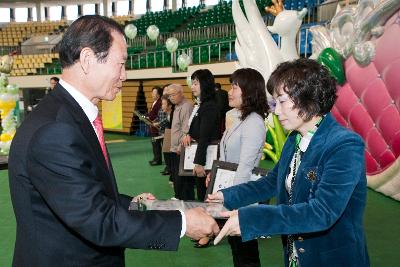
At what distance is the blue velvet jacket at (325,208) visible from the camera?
1506mm

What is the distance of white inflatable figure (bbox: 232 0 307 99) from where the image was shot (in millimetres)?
6551

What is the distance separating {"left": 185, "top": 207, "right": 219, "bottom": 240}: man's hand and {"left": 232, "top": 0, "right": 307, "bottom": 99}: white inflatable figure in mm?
5301

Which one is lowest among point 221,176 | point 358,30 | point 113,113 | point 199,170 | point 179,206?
point 113,113

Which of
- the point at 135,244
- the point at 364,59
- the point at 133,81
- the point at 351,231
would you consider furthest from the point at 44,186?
the point at 133,81

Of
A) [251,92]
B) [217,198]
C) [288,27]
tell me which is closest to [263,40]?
[288,27]

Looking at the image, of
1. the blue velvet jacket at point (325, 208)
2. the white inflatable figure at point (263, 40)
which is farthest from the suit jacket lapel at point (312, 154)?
the white inflatable figure at point (263, 40)

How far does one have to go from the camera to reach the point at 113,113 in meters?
15.7

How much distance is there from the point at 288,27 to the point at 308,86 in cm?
512

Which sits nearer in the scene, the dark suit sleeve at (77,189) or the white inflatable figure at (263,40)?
the dark suit sleeve at (77,189)

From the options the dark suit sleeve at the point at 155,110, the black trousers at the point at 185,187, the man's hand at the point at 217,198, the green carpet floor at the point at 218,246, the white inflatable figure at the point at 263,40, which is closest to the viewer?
the man's hand at the point at 217,198

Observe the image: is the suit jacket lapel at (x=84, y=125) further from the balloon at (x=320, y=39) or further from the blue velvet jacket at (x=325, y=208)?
the balloon at (x=320, y=39)

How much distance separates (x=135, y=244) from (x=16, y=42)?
27.6 meters

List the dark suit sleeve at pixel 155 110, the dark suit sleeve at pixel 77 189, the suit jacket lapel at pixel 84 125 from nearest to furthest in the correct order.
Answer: the dark suit sleeve at pixel 77 189
the suit jacket lapel at pixel 84 125
the dark suit sleeve at pixel 155 110

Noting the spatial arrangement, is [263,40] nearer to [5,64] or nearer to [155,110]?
[155,110]
